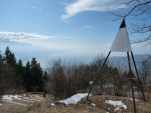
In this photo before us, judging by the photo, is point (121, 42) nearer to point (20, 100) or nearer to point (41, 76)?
point (20, 100)

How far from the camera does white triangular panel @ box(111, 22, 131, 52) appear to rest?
6512 mm

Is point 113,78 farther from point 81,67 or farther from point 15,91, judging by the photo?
point 15,91

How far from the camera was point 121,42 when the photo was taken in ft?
21.8

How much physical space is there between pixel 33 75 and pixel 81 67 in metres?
11.1

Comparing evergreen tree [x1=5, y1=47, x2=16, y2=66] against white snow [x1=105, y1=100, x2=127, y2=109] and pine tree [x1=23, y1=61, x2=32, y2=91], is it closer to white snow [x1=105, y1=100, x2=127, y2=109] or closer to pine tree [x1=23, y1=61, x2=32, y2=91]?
pine tree [x1=23, y1=61, x2=32, y2=91]

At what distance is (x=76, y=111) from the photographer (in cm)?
871

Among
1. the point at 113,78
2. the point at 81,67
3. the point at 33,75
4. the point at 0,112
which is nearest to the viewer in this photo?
the point at 0,112

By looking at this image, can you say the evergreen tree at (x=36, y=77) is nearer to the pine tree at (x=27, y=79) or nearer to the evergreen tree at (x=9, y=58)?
the pine tree at (x=27, y=79)

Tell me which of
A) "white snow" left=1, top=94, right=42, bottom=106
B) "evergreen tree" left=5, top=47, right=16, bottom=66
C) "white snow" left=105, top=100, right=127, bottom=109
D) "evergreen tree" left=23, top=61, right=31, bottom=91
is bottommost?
"white snow" left=1, top=94, right=42, bottom=106

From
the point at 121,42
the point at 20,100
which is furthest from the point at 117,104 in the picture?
the point at 20,100

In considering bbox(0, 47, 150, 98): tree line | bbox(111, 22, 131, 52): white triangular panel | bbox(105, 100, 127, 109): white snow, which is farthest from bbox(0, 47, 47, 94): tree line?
bbox(111, 22, 131, 52): white triangular panel

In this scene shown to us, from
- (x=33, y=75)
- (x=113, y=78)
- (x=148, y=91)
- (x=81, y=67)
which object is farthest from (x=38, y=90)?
(x=148, y=91)

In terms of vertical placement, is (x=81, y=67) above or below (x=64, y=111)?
above

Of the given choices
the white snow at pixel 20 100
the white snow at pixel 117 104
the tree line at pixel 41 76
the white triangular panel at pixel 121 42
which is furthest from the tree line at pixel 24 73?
the white triangular panel at pixel 121 42
